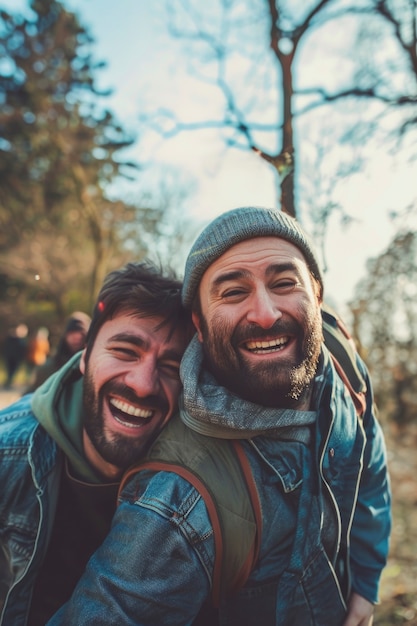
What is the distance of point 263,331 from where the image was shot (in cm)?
164

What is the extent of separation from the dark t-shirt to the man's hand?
3.55 ft

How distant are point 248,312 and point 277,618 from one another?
1074mm

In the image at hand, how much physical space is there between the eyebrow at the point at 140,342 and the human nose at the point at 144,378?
67 millimetres

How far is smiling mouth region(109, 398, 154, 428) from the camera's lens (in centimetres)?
188

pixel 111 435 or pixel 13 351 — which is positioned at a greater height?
pixel 13 351

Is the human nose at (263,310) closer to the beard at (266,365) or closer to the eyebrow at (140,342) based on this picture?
the beard at (266,365)

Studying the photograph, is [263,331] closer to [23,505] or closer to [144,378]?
[144,378]

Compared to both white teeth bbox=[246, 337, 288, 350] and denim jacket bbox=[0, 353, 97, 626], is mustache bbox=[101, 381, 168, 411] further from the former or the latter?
white teeth bbox=[246, 337, 288, 350]

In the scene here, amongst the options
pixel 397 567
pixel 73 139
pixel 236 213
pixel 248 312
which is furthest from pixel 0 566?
pixel 73 139

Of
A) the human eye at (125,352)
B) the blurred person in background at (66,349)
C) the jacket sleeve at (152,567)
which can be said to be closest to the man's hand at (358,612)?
the jacket sleeve at (152,567)

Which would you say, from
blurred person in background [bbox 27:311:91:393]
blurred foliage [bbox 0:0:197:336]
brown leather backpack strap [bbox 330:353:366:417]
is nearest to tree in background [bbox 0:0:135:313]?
blurred foliage [bbox 0:0:197:336]

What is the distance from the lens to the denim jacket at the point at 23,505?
1.73 meters

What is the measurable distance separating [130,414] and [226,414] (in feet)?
1.88

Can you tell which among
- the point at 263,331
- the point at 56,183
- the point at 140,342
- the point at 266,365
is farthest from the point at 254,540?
the point at 56,183
